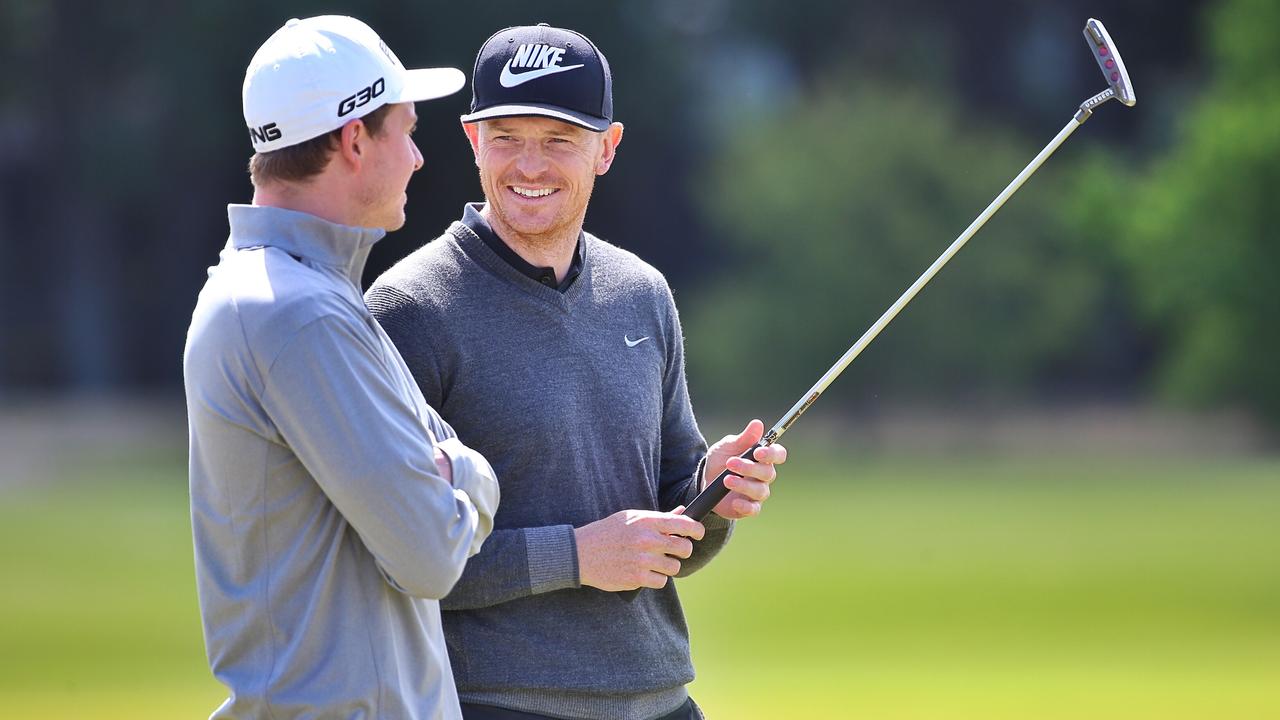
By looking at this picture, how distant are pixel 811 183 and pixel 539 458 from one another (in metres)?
25.8

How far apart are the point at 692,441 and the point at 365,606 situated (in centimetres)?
120

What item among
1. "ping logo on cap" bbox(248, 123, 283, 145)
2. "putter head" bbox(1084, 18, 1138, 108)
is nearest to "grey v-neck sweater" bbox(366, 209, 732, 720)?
"ping logo on cap" bbox(248, 123, 283, 145)

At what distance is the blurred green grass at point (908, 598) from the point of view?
9.78 m

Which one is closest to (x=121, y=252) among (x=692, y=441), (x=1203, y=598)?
(x=1203, y=598)

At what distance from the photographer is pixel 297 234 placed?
95.1 inches

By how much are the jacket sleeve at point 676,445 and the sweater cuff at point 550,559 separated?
1.43ft

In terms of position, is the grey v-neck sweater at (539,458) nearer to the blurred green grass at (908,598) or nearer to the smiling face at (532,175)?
the smiling face at (532,175)

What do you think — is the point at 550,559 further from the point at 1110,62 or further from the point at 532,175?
the point at 1110,62

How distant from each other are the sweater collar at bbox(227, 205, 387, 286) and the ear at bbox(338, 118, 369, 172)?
94 millimetres

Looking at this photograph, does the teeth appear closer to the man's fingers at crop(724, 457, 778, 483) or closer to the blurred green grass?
the man's fingers at crop(724, 457, 778, 483)

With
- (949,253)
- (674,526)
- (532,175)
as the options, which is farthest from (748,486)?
(532,175)

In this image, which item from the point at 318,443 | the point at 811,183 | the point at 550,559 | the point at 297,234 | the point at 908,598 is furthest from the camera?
the point at 811,183

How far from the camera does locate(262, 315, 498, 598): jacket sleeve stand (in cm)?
228

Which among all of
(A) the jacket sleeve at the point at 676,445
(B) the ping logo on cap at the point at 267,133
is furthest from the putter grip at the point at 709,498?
(B) the ping logo on cap at the point at 267,133
